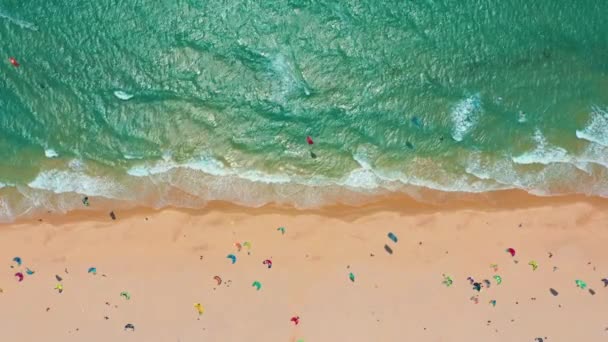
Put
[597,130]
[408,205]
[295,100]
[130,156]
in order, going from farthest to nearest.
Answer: [295,100], [130,156], [597,130], [408,205]

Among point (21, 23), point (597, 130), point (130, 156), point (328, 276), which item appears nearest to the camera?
point (328, 276)

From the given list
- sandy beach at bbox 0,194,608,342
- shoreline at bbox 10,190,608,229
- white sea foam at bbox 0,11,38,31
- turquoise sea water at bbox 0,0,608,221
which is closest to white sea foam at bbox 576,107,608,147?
turquoise sea water at bbox 0,0,608,221

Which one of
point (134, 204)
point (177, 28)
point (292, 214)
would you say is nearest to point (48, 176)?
point (134, 204)

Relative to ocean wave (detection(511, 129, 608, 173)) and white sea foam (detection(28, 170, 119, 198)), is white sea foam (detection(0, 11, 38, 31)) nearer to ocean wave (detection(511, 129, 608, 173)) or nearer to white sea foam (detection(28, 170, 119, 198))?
white sea foam (detection(28, 170, 119, 198))

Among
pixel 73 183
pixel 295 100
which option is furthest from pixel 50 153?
pixel 295 100

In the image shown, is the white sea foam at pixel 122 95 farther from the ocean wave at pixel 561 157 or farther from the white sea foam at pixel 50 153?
the ocean wave at pixel 561 157

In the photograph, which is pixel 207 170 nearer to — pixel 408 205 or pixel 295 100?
pixel 295 100

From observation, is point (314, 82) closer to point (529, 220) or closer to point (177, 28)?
point (177, 28)
